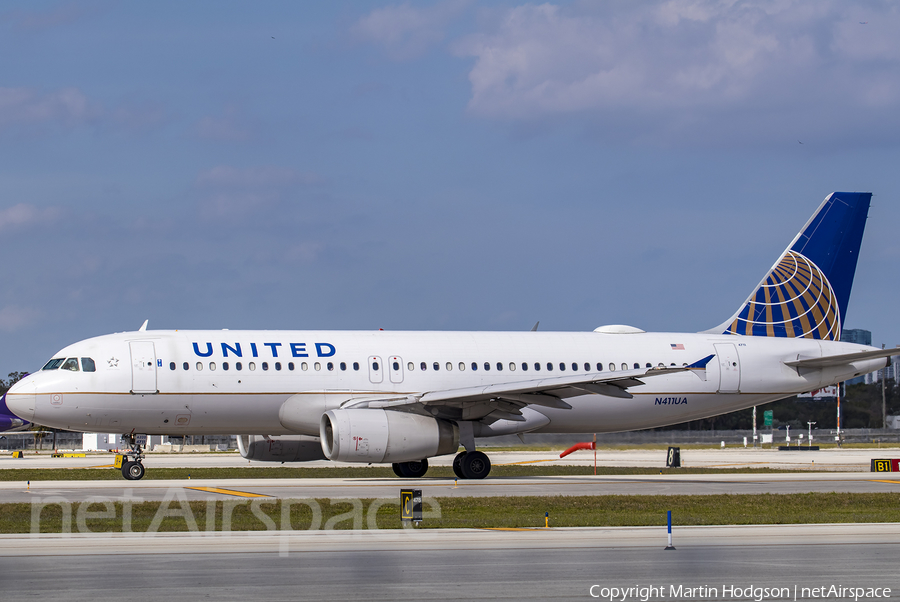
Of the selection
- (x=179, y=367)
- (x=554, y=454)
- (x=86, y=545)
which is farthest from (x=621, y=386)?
(x=554, y=454)

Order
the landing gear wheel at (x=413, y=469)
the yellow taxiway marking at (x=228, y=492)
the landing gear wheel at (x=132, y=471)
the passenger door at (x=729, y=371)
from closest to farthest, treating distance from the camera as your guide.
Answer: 1. the yellow taxiway marking at (x=228, y=492)
2. the landing gear wheel at (x=132, y=471)
3. the landing gear wheel at (x=413, y=469)
4. the passenger door at (x=729, y=371)

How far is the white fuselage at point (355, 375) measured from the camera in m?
30.1

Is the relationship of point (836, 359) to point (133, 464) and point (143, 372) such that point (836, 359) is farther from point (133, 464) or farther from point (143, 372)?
point (133, 464)

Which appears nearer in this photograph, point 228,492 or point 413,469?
point 228,492

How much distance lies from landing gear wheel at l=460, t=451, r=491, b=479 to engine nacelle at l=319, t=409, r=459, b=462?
1718 millimetres

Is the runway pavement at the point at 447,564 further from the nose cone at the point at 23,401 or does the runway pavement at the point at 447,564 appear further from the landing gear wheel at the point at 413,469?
the landing gear wheel at the point at 413,469

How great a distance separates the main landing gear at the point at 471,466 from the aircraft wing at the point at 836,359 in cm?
1142

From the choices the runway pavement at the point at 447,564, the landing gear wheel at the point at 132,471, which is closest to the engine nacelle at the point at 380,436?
the landing gear wheel at the point at 132,471

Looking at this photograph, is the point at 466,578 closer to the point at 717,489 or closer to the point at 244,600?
the point at 244,600

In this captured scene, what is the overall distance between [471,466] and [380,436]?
3.96 meters

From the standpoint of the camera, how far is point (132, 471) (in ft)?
100

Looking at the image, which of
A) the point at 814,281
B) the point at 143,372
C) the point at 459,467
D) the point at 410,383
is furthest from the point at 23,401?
the point at 814,281

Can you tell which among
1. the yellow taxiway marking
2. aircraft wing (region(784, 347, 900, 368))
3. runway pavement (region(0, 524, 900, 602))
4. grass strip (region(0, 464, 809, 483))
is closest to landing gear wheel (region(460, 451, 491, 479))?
grass strip (region(0, 464, 809, 483))

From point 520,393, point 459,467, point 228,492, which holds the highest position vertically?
point 520,393
